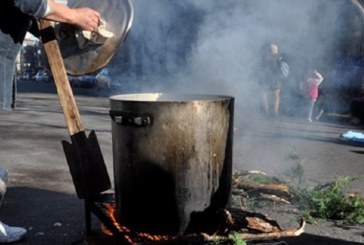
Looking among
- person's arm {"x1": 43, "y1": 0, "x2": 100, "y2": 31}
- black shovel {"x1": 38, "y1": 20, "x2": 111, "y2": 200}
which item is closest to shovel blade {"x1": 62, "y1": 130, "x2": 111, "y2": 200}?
black shovel {"x1": 38, "y1": 20, "x2": 111, "y2": 200}

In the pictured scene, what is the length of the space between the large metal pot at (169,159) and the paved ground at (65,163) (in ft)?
2.96

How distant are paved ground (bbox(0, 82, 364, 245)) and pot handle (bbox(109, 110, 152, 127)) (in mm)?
1160

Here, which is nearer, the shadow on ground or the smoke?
the shadow on ground

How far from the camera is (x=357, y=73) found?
45.5 feet

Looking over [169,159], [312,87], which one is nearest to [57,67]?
[169,159]

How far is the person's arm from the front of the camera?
2723mm

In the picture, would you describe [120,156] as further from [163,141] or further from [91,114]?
[91,114]

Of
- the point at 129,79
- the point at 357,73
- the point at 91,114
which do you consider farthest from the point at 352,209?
the point at 357,73

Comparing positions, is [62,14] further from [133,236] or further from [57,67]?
[133,236]

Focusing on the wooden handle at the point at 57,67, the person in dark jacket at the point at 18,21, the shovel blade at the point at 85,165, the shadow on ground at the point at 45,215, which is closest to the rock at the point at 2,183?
the shadow on ground at the point at 45,215

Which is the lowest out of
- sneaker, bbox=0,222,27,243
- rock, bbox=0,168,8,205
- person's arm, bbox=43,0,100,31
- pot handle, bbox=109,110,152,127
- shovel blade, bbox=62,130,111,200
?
sneaker, bbox=0,222,27,243

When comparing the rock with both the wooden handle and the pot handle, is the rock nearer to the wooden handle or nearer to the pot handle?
the wooden handle

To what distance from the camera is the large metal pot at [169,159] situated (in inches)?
109

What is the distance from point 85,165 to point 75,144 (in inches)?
6.0
